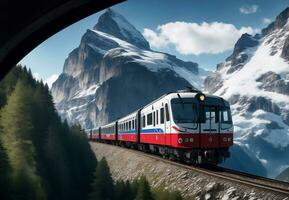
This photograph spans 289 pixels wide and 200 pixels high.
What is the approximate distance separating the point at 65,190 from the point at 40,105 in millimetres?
16659

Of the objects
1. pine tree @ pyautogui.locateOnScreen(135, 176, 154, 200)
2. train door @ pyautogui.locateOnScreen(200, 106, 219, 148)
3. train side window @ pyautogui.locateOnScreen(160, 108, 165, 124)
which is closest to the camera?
train door @ pyautogui.locateOnScreen(200, 106, 219, 148)

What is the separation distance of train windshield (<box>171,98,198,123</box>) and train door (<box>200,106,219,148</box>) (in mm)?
488

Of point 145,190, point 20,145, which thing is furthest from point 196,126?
point 20,145

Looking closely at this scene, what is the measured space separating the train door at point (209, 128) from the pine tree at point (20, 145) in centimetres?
2261

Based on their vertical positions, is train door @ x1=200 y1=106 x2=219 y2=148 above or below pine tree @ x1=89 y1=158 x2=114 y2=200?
above

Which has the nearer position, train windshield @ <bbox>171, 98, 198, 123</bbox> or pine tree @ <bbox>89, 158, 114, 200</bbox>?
train windshield @ <bbox>171, 98, 198, 123</bbox>

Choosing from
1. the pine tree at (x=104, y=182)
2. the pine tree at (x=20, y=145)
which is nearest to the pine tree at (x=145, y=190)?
the pine tree at (x=104, y=182)

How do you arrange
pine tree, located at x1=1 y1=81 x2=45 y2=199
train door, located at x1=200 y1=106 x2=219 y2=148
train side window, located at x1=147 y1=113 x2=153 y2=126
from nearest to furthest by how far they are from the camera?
train door, located at x1=200 y1=106 x2=219 y2=148 → train side window, located at x1=147 y1=113 x2=153 y2=126 → pine tree, located at x1=1 y1=81 x2=45 y2=199

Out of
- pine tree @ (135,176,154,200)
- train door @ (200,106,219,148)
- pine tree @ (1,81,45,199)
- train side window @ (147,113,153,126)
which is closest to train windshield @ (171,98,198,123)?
train door @ (200,106,219,148)

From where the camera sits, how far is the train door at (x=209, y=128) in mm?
20922

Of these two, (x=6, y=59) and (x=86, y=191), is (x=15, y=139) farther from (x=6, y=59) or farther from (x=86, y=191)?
(x=6, y=59)

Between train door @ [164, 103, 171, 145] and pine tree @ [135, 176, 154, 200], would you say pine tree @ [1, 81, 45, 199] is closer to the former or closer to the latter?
pine tree @ [135, 176, 154, 200]

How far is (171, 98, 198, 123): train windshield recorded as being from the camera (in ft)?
68.7

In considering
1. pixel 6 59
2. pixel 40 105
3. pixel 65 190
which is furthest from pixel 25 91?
pixel 6 59
